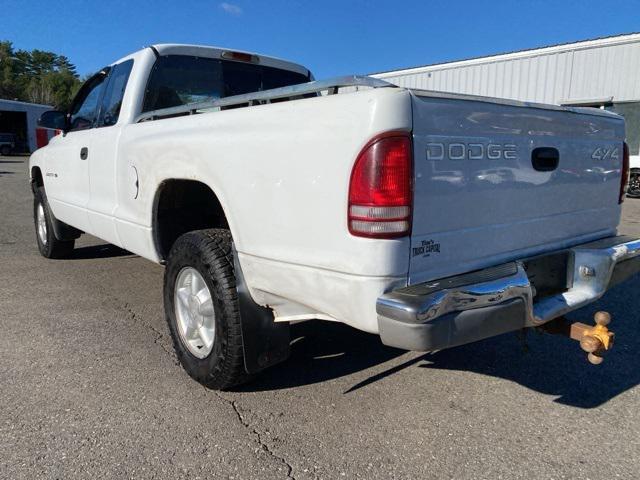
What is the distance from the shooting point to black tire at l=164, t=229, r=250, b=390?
2.82m

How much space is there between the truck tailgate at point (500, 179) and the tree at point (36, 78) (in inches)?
1717

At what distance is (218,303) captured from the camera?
2861 millimetres

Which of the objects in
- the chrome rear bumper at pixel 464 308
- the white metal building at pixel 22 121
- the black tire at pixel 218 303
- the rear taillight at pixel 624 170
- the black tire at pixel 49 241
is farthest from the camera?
the white metal building at pixel 22 121

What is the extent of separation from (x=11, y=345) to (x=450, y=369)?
3.00m

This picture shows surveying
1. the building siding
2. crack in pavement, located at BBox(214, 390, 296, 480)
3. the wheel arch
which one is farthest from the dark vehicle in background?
crack in pavement, located at BBox(214, 390, 296, 480)

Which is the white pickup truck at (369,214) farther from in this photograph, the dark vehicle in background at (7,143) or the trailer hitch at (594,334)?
the dark vehicle in background at (7,143)

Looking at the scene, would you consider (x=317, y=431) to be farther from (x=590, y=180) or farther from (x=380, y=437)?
(x=590, y=180)

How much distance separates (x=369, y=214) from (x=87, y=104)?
3.94 metres

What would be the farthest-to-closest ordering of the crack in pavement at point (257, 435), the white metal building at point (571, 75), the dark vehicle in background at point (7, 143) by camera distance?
the dark vehicle in background at point (7, 143) < the white metal building at point (571, 75) < the crack in pavement at point (257, 435)

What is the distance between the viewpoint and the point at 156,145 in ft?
11.0

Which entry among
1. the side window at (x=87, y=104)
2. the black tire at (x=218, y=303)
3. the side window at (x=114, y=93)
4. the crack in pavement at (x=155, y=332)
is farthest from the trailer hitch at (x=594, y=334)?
the side window at (x=87, y=104)

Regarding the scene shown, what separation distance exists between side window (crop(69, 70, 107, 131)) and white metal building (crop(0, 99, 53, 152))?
3614 centimetres

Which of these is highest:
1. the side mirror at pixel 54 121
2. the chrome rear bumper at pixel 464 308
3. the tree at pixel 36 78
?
the tree at pixel 36 78

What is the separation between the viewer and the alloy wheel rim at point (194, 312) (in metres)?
3.12
